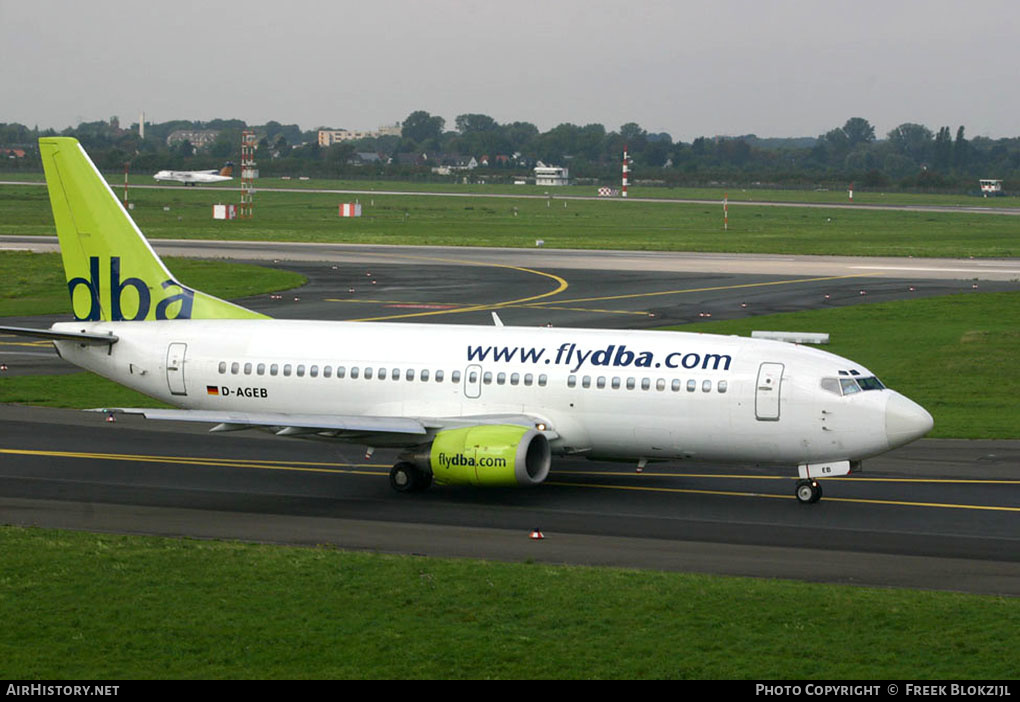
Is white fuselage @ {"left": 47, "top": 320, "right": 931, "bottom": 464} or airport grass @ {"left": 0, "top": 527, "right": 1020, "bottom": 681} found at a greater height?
white fuselage @ {"left": 47, "top": 320, "right": 931, "bottom": 464}

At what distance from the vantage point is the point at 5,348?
57281mm

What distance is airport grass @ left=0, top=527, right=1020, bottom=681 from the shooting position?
19422 mm

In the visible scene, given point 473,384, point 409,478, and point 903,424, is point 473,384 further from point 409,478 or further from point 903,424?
point 903,424

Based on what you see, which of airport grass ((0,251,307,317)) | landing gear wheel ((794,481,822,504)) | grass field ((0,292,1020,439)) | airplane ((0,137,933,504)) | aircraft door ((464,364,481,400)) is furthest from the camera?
airport grass ((0,251,307,317))

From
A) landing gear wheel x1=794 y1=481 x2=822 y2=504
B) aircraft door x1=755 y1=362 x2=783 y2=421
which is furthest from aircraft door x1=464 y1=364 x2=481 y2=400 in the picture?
landing gear wheel x1=794 y1=481 x2=822 y2=504

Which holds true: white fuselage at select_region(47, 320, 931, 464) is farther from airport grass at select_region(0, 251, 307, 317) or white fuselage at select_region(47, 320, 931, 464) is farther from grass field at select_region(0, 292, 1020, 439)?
airport grass at select_region(0, 251, 307, 317)

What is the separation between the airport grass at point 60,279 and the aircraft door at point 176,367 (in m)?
33.9

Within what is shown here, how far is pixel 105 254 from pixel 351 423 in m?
10.0

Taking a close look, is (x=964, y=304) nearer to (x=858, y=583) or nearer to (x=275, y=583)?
(x=858, y=583)

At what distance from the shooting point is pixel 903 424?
30922 millimetres

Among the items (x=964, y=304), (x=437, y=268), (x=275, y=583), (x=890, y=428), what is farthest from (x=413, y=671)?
(x=437, y=268)

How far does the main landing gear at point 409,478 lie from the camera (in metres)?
33.3

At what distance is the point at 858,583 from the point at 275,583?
10.7m

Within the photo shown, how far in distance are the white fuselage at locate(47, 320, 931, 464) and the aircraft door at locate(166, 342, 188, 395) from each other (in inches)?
1.1
